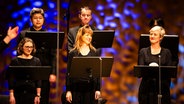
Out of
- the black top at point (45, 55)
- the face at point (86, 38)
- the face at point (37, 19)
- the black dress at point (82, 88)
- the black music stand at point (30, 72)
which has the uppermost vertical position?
the face at point (37, 19)

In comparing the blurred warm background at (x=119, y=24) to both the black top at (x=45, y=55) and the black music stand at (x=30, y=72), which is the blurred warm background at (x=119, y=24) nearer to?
the black top at (x=45, y=55)

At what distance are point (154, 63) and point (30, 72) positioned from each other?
4.58 ft

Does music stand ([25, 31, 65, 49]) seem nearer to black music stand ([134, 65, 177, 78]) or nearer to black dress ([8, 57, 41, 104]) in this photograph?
black dress ([8, 57, 41, 104])

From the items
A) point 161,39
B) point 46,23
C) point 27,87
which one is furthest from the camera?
point 46,23

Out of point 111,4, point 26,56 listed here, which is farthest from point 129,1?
point 26,56

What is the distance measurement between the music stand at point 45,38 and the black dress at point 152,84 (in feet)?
3.25

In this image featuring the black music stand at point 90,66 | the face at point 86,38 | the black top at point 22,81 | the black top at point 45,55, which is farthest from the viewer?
→ the black top at point 45,55

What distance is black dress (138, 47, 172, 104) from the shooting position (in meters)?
4.86

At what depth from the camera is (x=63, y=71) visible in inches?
281

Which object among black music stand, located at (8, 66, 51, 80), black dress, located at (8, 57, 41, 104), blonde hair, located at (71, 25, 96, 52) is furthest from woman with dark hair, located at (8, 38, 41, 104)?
blonde hair, located at (71, 25, 96, 52)

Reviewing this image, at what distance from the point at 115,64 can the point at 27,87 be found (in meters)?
2.63

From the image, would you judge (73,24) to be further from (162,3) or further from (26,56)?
(26,56)

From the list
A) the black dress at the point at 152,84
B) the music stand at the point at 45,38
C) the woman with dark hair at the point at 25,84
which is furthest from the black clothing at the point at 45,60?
the black dress at the point at 152,84

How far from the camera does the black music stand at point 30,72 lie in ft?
15.1
